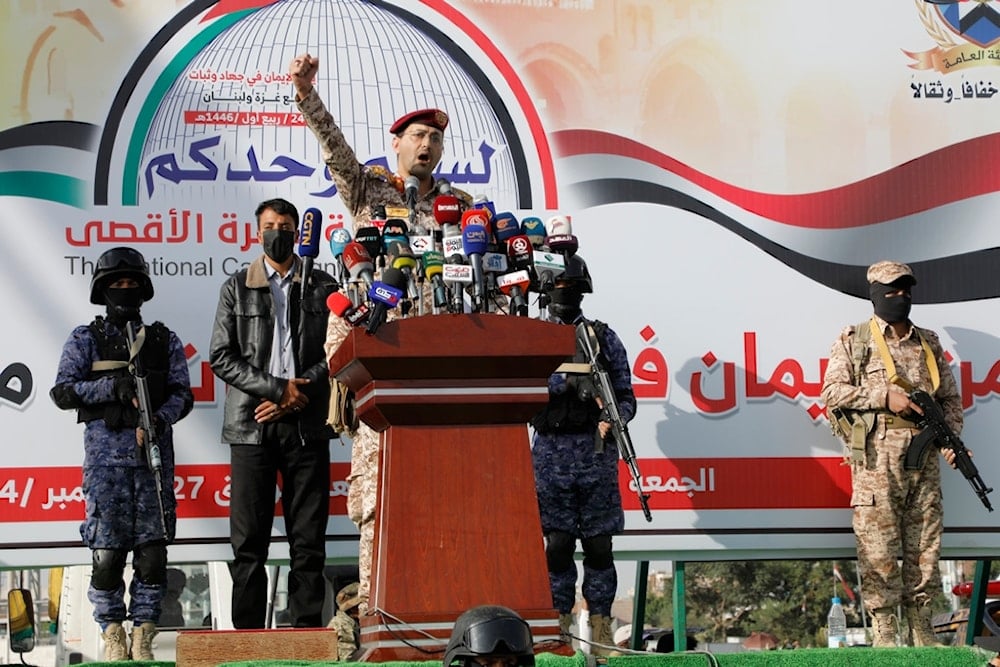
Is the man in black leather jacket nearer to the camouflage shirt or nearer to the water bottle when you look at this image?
the camouflage shirt

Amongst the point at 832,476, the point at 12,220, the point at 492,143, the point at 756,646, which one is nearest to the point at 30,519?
the point at 12,220

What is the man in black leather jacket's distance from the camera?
4629 millimetres

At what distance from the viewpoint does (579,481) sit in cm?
524

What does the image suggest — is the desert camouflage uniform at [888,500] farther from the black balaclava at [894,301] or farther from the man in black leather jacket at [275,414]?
the man in black leather jacket at [275,414]

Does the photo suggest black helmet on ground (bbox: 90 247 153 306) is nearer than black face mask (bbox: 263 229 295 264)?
No

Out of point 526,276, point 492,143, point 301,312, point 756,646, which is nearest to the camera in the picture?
point 526,276

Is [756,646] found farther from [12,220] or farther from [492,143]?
[12,220]

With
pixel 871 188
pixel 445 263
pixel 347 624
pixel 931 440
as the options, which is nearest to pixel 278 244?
pixel 347 624

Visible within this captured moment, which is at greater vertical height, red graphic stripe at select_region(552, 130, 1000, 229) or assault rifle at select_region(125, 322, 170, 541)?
red graphic stripe at select_region(552, 130, 1000, 229)

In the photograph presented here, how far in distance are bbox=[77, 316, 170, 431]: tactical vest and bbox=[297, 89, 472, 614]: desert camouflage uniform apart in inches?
35.2

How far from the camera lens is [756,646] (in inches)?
384

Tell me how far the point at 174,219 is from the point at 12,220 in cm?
67

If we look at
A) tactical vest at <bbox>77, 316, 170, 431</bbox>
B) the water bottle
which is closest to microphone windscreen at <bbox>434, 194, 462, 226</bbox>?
tactical vest at <bbox>77, 316, 170, 431</bbox>

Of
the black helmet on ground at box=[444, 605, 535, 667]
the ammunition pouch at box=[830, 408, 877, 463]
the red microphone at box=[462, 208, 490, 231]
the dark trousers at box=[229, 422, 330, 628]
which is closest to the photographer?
the black helmet on ground at box=[444, 605, 535, 667]
